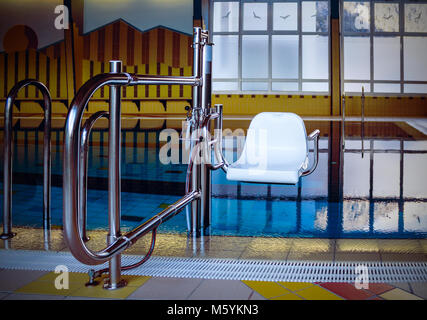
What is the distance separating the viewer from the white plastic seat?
2879 mm

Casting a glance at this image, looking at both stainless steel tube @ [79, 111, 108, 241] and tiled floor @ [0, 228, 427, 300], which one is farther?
stainless steel tube @ [79, 111, 108, 241]

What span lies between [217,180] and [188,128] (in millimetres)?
2221

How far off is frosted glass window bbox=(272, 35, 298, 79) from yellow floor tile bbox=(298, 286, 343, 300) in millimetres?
13655

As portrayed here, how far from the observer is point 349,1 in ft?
49.0

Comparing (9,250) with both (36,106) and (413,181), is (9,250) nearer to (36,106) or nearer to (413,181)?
(413,181)

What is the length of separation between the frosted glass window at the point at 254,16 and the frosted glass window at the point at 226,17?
247 millimetres

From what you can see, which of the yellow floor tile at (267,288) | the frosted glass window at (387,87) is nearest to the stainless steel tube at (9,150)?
the yellow floor tile at (267,288)

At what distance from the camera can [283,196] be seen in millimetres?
3910

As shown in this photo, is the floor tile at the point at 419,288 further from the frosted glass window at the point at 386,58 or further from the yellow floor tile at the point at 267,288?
the frosted glass window at the point at 386,58

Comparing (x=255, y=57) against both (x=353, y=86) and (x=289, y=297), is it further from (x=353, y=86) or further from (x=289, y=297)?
(x=289, y=297)

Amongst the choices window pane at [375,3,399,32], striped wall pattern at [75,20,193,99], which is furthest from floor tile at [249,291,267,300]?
window pane at [375,3,399,32]

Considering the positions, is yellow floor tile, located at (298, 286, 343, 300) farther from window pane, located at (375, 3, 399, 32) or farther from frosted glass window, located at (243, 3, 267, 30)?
window pane, located at (375, 3, 399, 32)

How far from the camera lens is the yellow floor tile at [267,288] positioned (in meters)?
1.75
